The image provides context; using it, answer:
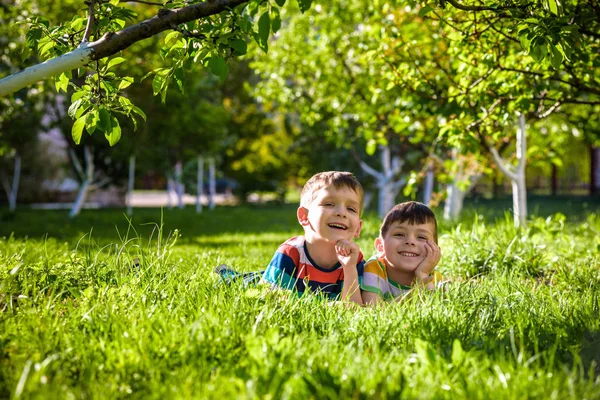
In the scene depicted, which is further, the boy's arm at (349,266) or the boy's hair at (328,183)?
the boy's hair at (328,183)

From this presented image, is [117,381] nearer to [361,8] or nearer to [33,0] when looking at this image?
[361,8]

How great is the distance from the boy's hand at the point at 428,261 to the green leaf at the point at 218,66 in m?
1.78

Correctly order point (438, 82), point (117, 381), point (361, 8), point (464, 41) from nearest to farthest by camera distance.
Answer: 1. point (117, 381)
2. point (464, 41)
3. point (438, 82)
4. point (361, 8)

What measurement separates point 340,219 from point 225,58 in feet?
4.17

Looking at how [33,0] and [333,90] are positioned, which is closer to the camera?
[333,90]

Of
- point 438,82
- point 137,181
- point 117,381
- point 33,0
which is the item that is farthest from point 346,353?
point 137,181

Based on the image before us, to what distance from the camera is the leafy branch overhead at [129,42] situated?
2904mm

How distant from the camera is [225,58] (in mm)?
3197

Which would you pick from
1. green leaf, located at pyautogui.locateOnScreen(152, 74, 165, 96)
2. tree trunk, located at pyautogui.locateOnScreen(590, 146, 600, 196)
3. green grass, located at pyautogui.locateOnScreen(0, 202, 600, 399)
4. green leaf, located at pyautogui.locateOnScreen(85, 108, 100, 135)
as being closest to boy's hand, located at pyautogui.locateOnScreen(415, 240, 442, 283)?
green grass, located at pyautogui.locateOnScreen(0, 202, 600, 399)

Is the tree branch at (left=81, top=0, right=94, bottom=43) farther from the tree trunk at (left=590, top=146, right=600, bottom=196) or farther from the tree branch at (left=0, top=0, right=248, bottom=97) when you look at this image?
the tree trunk at (left=590, top=146, right=600, bottom=196)

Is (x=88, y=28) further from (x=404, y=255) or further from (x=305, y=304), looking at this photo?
(x=404, y=255)

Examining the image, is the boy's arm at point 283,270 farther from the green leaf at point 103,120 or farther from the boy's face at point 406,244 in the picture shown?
the green leaf at point 103,120

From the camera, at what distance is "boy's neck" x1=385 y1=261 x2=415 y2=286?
12.9ft

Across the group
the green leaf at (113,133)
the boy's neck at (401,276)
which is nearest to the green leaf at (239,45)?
the green leaf at (113,133)
